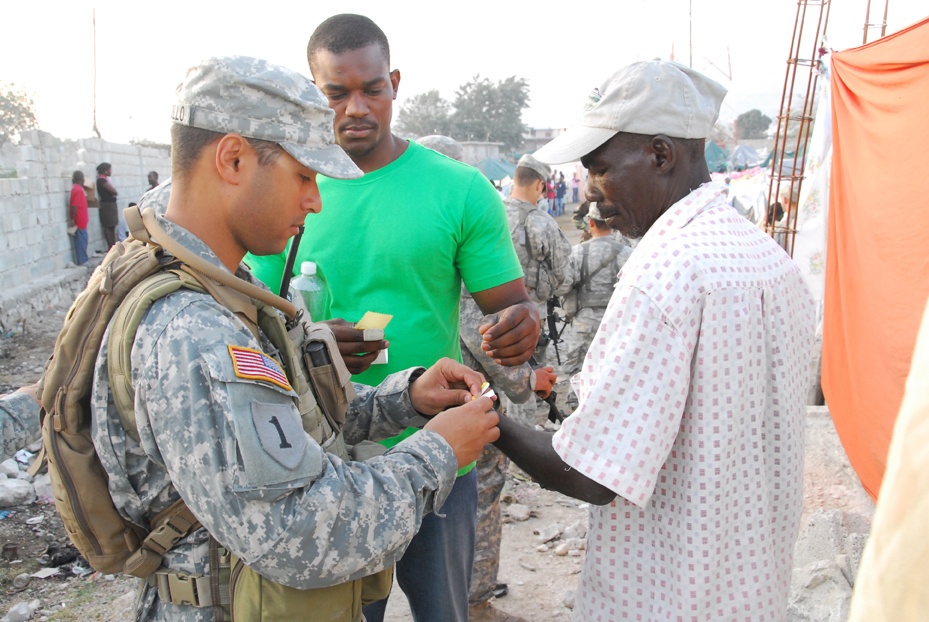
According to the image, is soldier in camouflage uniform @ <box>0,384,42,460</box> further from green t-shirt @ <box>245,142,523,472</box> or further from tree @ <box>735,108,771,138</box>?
tree @ <box>735,108,771,138</box>

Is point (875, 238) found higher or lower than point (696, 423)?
higher

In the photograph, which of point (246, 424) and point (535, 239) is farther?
point (535, 239)

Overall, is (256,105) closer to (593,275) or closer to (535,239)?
(535,239)

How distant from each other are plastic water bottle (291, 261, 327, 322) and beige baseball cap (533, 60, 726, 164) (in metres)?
1.07

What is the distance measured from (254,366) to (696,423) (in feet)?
3.13

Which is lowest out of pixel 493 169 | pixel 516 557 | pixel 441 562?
pixel 516 557

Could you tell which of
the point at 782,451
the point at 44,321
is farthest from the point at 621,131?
the point at 44,321

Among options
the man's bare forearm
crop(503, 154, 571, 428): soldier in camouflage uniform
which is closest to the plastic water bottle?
the man's bare forearm

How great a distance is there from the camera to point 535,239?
261 inches

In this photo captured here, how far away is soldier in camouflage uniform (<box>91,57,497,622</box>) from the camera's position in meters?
1.32

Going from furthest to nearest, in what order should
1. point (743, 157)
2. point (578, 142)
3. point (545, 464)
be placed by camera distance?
1. point (743, 157)
2. point (578, 142)
3. point (545, 464)

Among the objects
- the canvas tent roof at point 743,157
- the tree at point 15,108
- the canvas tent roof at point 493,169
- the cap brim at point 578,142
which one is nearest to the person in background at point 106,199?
the tree at point 15,108

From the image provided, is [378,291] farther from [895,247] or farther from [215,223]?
[895,247]

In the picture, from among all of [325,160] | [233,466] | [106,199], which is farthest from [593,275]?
[106,199]
